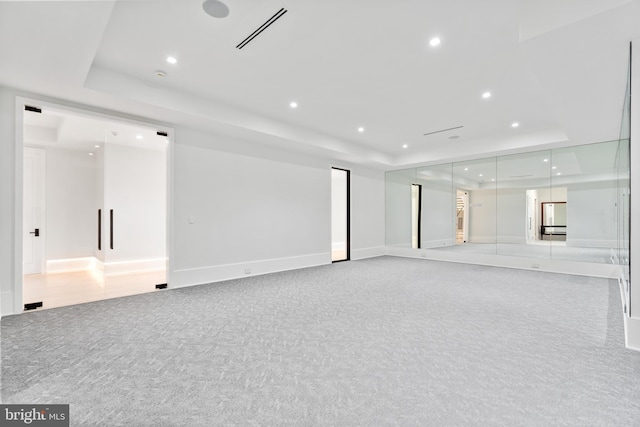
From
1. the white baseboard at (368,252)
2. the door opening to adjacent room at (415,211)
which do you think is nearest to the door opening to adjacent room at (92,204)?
the white baseboard at (368,252)

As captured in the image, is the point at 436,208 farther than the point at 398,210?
No

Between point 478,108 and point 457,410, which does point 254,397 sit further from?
point 478,108

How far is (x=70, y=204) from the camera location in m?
6.80

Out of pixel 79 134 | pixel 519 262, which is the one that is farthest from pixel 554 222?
pixel 79 134

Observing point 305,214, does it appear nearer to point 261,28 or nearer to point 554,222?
point 261,28

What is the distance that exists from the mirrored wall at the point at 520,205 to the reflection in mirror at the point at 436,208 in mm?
29

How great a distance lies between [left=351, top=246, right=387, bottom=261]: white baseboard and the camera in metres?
8.32

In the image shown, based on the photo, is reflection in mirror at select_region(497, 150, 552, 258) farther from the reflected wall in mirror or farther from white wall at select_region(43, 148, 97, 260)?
white wall at select_region(43, 148, 97, 260)

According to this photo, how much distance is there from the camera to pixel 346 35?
9.92ft

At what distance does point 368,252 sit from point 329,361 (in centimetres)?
649

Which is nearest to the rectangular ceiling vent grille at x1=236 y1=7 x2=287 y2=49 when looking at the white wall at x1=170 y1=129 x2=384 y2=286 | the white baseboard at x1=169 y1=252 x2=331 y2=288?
the white wall at x1=170 y1=129 x2=384 y2=286

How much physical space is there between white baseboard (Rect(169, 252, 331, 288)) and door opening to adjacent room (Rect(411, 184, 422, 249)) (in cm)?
352

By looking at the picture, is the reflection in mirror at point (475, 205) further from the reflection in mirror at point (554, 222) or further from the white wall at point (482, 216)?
the reflection in mirror at point (554, 222)

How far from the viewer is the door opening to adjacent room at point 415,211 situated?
9320 mm
